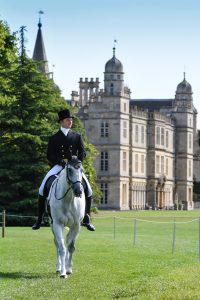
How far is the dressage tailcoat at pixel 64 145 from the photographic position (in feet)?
51.8

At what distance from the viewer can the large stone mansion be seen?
10112 centimetres

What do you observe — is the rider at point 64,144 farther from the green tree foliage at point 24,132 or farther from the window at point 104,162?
the window at point 104,162

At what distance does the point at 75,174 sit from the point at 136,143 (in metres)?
92.4

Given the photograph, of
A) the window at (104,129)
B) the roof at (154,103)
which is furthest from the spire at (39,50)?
the roof at (154,103)

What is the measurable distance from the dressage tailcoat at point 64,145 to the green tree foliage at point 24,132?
32152 mm

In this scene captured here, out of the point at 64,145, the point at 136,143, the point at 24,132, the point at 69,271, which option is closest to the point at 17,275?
the point at 69,271

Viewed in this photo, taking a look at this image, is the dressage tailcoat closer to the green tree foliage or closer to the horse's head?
the horse's head

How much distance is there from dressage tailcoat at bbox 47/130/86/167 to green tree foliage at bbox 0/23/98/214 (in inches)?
1266

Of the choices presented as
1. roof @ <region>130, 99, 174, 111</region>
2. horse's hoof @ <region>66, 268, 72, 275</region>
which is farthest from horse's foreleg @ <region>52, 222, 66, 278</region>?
roof @ <region>130, 99, 174, 111</region>

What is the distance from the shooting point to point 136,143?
352ft

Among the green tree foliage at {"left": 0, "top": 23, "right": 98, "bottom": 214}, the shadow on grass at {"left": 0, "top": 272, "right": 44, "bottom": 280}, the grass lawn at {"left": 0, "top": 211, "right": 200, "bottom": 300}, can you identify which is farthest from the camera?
the green tree foliage at {"left": 0, "top": 23, "right": 98, "bottom": 214}

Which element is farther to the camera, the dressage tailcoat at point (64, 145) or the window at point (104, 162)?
the window at point (104, 162)

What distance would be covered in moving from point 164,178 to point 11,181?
6476cm

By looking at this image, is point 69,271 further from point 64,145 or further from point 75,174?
point 64,145
